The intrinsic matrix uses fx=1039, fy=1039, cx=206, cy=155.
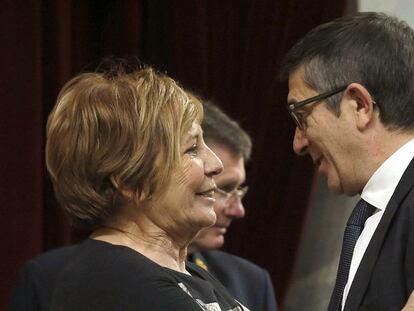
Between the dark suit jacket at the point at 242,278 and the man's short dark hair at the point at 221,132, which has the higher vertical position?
the man's short dark hair at the point at 221,132

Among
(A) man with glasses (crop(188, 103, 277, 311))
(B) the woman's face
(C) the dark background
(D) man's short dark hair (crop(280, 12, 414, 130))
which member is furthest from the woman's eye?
(C) the dark background

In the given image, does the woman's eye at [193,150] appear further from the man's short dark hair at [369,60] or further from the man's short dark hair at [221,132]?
the man's short dark hair at [221,132]

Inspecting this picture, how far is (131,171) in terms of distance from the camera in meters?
2.05

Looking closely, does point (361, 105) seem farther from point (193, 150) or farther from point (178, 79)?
point (178, 79)

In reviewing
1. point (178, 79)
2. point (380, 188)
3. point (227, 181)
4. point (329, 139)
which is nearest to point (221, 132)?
point (227, 181)

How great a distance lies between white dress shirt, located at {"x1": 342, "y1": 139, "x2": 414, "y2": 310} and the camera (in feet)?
6.79

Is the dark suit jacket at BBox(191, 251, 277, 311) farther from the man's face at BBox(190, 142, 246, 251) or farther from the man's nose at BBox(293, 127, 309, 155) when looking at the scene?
the man's nose at BBox(293, 127, 309, 155)

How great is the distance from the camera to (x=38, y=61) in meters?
3.31

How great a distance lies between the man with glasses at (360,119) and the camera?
2055mm

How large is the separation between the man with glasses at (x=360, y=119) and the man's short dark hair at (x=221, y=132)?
0.88 meters

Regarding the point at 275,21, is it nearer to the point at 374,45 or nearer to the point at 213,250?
the point at 213,250

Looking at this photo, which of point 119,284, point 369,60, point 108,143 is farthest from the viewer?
point 369,60

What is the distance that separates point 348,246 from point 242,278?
1.12 metres

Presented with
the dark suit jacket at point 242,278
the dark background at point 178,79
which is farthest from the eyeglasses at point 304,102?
the dark background at point 178,79
